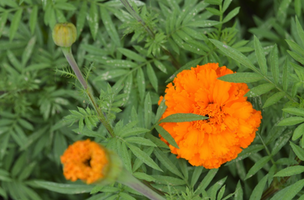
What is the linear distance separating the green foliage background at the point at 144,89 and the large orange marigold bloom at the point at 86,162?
28cm

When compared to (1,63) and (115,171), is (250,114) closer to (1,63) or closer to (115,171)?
(115,171)

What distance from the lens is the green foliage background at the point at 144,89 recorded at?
102 centimetres

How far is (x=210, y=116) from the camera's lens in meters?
1.05

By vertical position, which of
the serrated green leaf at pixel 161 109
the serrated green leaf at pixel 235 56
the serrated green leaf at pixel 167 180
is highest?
the serrated green leaf at pixel 235 56

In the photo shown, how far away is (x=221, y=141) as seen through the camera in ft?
3.39

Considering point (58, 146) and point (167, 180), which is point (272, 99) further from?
point (58, 146)

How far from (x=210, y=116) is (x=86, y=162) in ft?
1.65

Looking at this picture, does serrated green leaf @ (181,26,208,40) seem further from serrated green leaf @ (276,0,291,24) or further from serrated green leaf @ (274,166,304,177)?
serrated green leaf @ (274,166,304,177)

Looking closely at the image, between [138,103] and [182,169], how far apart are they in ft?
1.26

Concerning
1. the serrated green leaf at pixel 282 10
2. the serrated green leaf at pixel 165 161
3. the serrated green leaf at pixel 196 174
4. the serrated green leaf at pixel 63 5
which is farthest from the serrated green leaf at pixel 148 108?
the serrated green leaf at pixel 282 10

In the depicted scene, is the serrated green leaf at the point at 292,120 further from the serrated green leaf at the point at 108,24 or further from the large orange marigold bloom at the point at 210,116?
the serrated green leaf at the point at 108,24

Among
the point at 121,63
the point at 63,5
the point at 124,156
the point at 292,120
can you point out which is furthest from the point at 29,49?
the point at 292,120

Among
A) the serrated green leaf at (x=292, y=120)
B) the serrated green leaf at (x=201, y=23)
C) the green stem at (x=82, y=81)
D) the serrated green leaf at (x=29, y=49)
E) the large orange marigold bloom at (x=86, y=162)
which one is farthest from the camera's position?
the serrated green leaf at (x=29, y=49)

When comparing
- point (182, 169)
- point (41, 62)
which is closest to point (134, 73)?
point (182, 169)
